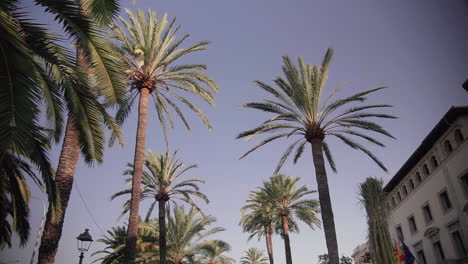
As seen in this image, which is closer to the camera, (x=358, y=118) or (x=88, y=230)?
(x=88, y=230)

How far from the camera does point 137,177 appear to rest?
15.0 m

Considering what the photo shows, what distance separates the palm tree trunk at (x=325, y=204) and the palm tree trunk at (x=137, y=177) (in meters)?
8.28

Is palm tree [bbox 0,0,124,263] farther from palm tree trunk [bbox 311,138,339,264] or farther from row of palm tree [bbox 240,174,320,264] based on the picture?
row of palm tree [bbox 240,174,320,264]

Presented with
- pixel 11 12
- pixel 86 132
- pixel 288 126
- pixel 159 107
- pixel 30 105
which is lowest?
pixel 30 105

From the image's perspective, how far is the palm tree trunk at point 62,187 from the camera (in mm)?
8552

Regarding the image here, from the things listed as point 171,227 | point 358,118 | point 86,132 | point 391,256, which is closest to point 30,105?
point 86,132

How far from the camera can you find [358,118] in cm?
1708

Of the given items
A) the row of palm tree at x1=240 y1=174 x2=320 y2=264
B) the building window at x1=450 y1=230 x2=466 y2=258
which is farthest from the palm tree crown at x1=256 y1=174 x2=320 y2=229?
the building window at x1=450 y1=230 x2=466 y2=258

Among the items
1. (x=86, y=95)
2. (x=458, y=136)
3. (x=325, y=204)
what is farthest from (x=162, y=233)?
→ (x=458, y=136)

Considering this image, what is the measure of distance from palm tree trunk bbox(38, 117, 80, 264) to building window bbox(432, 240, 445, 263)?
1152 inches

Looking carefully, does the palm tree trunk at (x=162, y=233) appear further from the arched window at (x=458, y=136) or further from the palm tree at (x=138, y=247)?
the arched window at (x=458, y=136)

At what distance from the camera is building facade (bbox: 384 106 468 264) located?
77.0 ft

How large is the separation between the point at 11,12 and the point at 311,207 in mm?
29914

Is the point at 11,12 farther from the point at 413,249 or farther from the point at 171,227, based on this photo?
the point at 413,249
